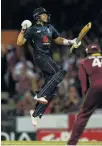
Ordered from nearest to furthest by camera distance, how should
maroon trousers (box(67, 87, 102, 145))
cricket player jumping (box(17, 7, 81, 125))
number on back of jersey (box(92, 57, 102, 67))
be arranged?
maroon trousers (box(67, 87, 102, 145))
number on back of jersey (box(92, 57, 102, 67))
cricket player jumping (box(17, 7, 81, 125))

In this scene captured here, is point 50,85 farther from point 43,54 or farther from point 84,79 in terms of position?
point 84,79

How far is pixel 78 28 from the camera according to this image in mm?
25047

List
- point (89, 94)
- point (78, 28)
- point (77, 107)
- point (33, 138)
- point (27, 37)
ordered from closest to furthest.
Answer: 1. point (89, 94)
2. point (27, 37)
3. point (33, 138)
4. point (77, 107)
5. point (78, 28)

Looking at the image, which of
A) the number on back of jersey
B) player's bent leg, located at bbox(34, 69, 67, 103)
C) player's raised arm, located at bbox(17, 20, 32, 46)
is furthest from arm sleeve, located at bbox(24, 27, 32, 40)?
the number on back of jersey

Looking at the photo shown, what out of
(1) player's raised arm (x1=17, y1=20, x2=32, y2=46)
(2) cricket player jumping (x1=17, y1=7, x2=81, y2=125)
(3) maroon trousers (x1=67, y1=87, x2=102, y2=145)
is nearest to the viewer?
(3) maroon trousers (x1=67, y1=87, x2=102, y2=145)

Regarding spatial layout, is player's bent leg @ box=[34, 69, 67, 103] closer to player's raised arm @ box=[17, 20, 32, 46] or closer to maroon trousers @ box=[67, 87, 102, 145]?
player's raised arm @ box=[17, 20, 32, 46]

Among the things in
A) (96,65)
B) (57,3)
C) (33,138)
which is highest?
(57,3)

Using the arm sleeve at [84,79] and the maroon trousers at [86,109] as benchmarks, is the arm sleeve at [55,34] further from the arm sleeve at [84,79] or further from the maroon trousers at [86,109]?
the maroon trousers at [86,109]

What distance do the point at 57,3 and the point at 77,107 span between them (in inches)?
244

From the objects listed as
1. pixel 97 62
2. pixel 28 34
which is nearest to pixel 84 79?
pixel 97 62

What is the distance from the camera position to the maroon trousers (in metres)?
14.5

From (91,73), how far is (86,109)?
0.67 meters

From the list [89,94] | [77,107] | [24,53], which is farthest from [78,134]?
[24,53]

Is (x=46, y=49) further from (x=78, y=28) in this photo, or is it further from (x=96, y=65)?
(x=78, y=28)
